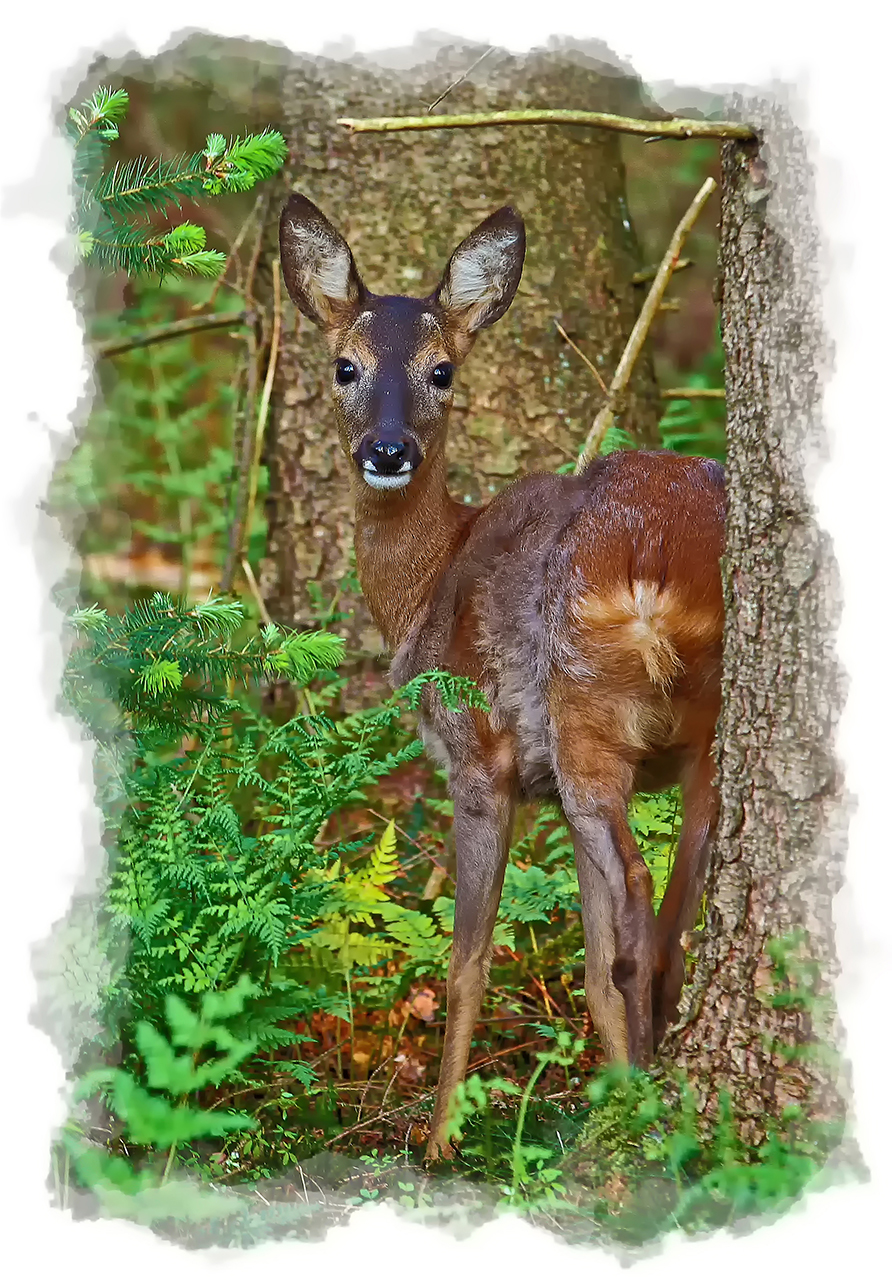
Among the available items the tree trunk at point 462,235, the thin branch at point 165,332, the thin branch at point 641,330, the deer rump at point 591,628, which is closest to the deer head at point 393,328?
the deer rump at point 591,628

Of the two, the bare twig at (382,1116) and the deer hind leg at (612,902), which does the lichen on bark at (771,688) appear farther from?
the bare twig at (382,1116)

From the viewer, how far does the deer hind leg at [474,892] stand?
14.6 feet

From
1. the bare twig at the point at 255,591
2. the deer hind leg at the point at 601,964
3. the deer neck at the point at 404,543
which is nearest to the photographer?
the deer hind leg at the point at 601,964

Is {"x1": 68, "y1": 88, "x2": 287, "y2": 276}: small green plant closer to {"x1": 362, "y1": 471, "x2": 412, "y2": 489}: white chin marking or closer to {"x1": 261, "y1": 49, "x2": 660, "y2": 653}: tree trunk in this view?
{"x1": 362, "y1": 471, "x2": 412, "y2": 489}: white chin marking

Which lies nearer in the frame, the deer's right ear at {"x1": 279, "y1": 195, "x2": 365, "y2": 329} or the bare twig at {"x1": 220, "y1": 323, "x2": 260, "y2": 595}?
the deer's right ear at {"x1": 279, "y1": 195, "x2": 365, "y2": 329}

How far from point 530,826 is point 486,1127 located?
6.96ft

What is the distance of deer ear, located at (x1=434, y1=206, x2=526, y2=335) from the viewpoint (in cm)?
517

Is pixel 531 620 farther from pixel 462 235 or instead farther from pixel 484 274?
pixel 462 235

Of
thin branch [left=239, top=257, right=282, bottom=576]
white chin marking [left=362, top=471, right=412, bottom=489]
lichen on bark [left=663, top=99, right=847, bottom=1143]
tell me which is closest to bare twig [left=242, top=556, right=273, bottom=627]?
thin branch [left=239, top=257, right=282, bottom=576]

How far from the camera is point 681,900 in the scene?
4.08 m

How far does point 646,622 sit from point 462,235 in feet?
9.12

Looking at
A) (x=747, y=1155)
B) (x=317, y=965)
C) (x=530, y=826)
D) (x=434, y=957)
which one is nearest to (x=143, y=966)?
(x=317, y=965)

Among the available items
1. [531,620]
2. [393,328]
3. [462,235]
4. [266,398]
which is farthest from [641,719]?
[266,398]

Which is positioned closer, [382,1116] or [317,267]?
[382,1116]
